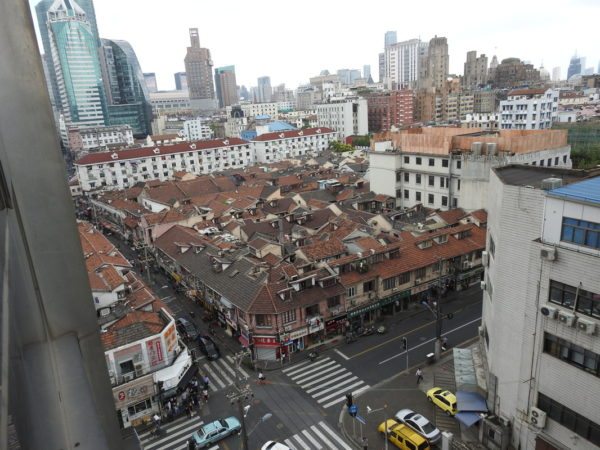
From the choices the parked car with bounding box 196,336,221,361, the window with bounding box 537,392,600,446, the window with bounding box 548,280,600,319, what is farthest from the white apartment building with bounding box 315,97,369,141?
Answer: the window with bounding box 537,392,600,446

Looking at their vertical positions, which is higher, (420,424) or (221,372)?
(420,424)

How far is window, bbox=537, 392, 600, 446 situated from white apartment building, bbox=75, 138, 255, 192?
86045mm

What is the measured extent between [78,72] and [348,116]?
10386cm

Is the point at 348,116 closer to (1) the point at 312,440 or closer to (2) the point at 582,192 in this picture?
(1) the point at 312,440

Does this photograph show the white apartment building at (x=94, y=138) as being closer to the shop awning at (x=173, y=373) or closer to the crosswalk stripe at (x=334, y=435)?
the shop awning at (x=173, y=373)

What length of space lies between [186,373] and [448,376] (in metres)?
16.1

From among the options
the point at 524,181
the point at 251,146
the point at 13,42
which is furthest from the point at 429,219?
the point at 251,146

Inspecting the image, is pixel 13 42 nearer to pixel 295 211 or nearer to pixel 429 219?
pixel 429 219

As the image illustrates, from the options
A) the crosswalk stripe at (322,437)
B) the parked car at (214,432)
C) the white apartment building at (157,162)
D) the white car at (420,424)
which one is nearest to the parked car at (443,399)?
the white car at (420,424)

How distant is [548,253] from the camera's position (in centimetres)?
1661

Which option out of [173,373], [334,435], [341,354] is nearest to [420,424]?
[334,435]

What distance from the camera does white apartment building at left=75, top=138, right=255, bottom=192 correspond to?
3413 inches

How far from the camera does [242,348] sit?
1217 inches

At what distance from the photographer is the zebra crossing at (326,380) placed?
25.6 meters
